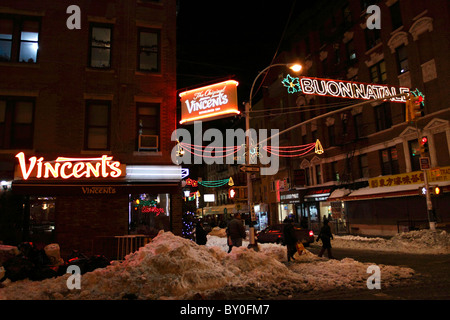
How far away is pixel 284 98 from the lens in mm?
40844

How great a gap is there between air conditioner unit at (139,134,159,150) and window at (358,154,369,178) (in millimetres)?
21306

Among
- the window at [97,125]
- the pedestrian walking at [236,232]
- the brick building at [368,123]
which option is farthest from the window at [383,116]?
the window at [97,125]

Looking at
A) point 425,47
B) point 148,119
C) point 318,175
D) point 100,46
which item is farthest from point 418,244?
point 318,175

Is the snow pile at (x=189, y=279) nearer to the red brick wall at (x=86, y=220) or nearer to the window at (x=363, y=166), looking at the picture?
the red brick wall at (x=86, y=220)

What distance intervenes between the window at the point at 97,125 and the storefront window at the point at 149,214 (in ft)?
9.25

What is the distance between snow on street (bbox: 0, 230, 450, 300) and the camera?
301 inches

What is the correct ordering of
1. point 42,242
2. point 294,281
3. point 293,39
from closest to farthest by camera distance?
point 294,281
point 42,242
point 293,39

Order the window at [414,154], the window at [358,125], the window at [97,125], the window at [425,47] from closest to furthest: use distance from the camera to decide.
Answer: the window at [97,125] < the window at [425,47] < the window at [414,154] < the window at [358,125]

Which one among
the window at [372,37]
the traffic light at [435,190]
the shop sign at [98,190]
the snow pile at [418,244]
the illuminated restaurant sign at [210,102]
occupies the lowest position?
the snow pile at [418,244]

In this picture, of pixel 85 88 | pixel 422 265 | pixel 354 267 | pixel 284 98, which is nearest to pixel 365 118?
pixel 284 98

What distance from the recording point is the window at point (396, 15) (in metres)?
25.8

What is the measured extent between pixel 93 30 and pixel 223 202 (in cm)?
5439

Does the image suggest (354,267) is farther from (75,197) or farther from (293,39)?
(293,39)
